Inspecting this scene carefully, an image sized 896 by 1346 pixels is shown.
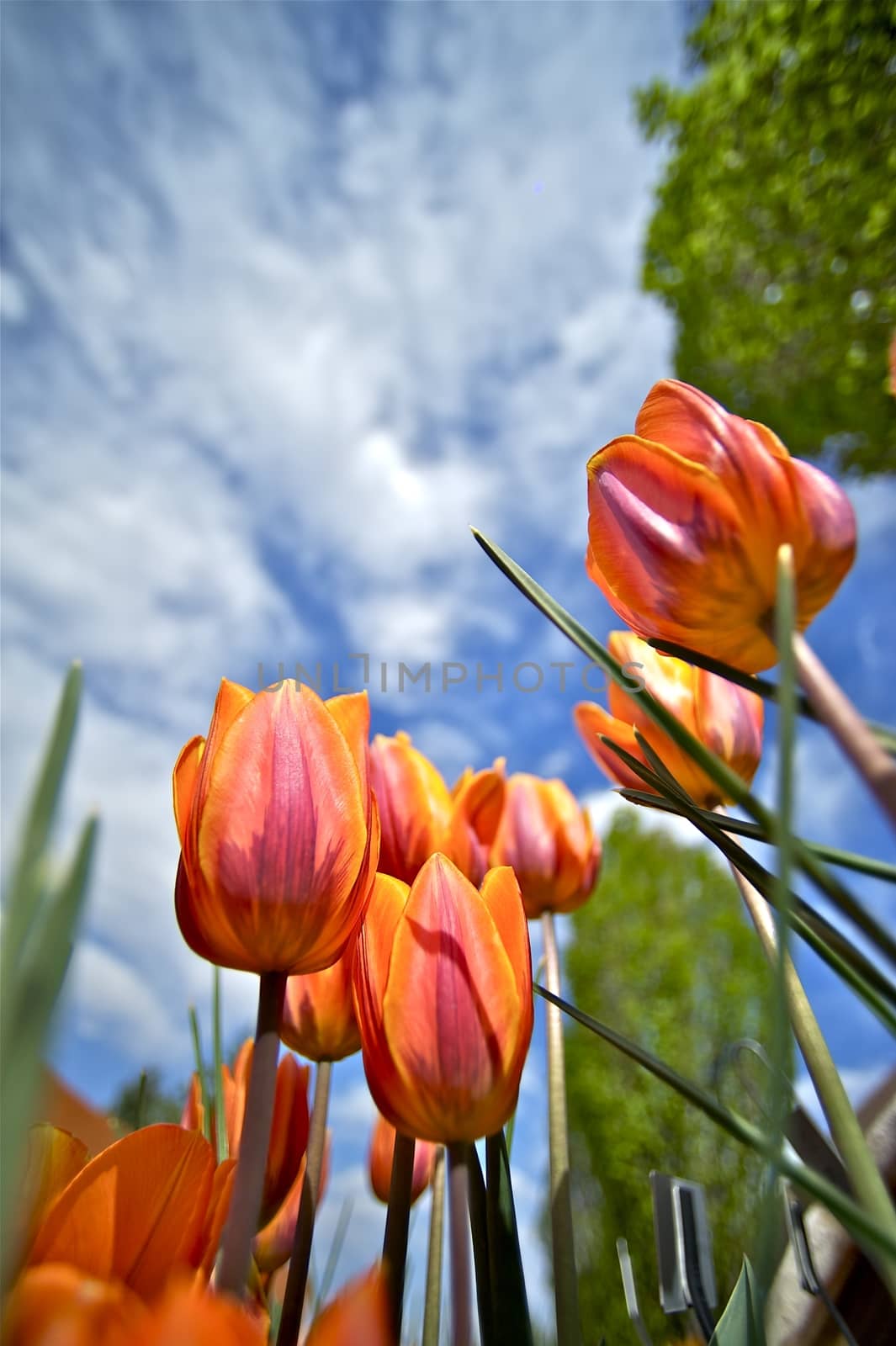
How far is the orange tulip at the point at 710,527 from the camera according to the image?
0.24 metres

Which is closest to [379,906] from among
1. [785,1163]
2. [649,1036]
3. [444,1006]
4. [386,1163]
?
[444,1006]

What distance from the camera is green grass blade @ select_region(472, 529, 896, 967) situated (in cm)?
18

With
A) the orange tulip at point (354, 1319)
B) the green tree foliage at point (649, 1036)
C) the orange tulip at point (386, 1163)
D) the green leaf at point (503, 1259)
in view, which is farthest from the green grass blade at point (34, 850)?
the green tree foliage at point (649, 1036)

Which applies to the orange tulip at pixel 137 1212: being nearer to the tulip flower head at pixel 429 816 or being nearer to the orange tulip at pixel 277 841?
the orange tulip at pixel 277 841

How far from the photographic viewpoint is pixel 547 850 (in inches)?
21.9

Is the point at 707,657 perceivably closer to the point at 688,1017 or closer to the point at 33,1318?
the point at 33,1318

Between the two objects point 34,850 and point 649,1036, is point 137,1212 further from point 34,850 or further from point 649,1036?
point 649,1036

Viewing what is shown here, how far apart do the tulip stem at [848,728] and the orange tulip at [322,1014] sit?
25cm

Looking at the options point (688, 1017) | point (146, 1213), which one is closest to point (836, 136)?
point (146, 1213)

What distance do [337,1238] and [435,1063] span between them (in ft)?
1.30

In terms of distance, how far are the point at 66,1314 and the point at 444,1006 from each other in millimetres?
113

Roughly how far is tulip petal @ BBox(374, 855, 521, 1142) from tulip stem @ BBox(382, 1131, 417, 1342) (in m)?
0.06

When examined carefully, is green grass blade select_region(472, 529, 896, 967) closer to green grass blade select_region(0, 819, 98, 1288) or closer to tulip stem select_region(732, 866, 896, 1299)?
tulip stem select_region(732, 866, 896, 1299)

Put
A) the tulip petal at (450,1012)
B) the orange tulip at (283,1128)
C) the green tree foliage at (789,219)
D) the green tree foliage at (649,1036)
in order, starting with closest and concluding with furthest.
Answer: the tulip petal at (450,1012)
the orange tulip at (283,1128)
the green tree foliage at (789,219)
the green tree foliage at (649,1036)
